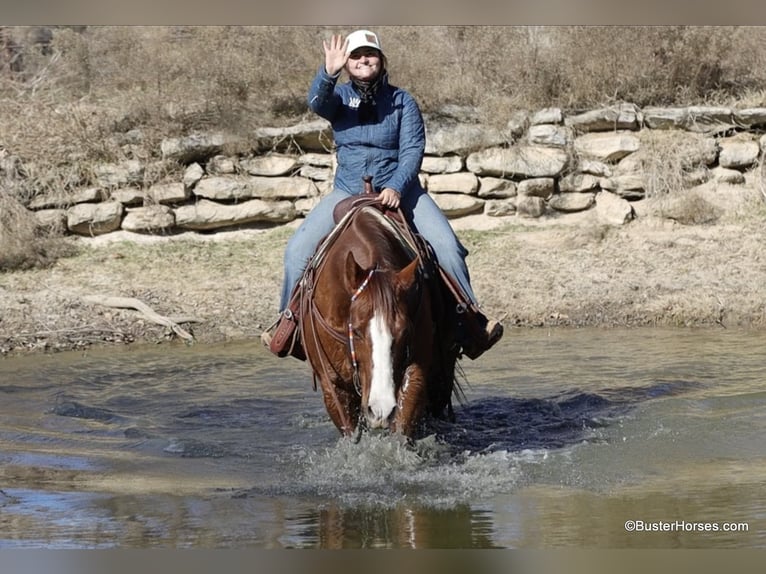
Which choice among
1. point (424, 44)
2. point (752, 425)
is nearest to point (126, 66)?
point (424, 44)

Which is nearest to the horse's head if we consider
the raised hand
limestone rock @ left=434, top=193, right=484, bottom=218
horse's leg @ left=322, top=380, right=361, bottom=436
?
horse's leg @ left=322, top=380, right=361, bottom=436

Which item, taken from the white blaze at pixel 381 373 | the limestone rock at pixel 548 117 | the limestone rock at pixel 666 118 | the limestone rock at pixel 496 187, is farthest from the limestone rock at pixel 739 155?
the white blaze at pixel 381 373

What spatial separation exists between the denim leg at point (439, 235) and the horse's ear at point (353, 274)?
4.36ft

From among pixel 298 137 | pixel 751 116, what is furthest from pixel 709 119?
pixel 298 137

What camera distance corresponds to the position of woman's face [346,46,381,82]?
717 centimetres

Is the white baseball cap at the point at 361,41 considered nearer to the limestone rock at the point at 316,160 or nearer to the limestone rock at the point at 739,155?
the limestone rock at the point at 316,160

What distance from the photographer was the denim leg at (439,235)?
7449 millimetres

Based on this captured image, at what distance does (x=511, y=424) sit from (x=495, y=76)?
8987 millimetres

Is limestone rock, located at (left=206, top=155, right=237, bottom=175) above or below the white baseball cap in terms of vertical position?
below

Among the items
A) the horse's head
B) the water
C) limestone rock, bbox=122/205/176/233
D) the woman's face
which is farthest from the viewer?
limestone rock, bbox=122/205/176/233

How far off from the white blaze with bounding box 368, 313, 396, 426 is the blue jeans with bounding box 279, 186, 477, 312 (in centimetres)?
149

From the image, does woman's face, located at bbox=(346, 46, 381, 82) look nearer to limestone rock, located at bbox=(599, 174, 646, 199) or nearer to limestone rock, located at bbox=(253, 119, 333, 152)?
limestone rock, located at bbox=(253, 119, 333, 152)

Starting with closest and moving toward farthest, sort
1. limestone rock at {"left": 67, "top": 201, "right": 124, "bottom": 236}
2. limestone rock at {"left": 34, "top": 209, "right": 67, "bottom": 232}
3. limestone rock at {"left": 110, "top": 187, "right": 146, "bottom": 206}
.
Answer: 1. limestone rock at {"left": 34, "top": 209, "right": 67, "bottom": 232}
2. limestone rock at {"left": 67, "top": 201, "right": 124, "bottom": 236}
3. limestone rock at {"left": 110, "top": 187, "right": 146, "bottom": 206}

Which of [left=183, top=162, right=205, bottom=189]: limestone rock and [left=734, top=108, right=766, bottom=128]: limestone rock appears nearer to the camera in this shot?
[left=183, top=162, right=205, bottom=189]: limestone rock
